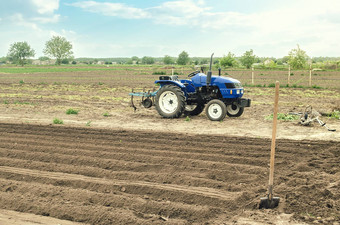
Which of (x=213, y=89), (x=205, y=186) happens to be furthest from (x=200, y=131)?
(x=205, y=186)

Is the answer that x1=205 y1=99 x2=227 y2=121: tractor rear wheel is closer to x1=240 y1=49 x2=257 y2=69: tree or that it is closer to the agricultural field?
the agricultural field

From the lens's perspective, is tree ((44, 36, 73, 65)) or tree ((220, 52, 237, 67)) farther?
tree ((44, 36, 73, 65))

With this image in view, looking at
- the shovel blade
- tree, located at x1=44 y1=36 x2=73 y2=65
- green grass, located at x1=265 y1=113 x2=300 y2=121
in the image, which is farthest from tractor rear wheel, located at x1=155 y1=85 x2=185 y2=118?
tree, located at x1=44 y1=36 x2=73 y2=65

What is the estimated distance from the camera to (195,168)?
584 cm

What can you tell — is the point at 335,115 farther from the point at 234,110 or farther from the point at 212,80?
the point at 212,80

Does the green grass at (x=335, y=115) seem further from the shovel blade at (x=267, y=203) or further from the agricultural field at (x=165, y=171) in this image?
the shovel blade at (x=267, y=203)

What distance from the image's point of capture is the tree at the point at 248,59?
146 feet

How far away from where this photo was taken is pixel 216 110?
1052cm

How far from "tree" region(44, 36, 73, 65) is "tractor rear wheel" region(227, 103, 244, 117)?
90458 millimetres

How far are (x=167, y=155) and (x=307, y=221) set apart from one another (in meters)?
3.05

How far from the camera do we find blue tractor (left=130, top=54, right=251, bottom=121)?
34.4 feet

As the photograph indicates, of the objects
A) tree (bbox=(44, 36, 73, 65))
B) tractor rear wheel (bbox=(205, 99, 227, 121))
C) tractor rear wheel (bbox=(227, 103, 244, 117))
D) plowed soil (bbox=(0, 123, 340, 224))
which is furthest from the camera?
tree (bbox=(44, 36, 73, 65))

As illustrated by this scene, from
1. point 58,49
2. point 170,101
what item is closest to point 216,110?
point 170,101

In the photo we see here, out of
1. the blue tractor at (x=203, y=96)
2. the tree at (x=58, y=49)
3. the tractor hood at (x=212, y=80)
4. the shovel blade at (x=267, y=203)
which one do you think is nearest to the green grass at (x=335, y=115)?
the blue tractor at (x=203, y=96)
